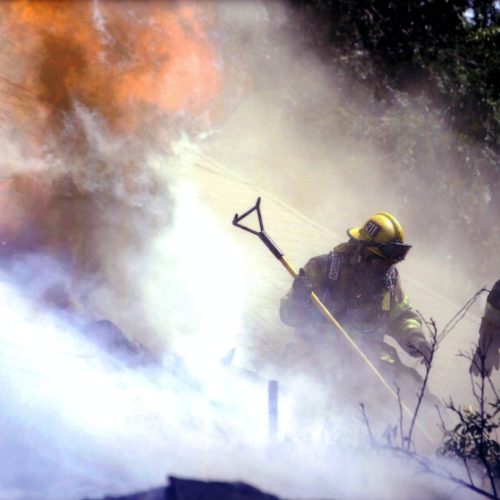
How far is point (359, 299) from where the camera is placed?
6.47 meters

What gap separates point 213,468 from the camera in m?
4.13

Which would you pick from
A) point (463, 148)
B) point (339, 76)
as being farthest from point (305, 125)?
point (463, 148)

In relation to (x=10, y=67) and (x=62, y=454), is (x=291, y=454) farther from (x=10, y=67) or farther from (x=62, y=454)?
(x=10, y=67)

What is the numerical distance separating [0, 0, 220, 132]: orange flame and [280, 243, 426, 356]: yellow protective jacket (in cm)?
221

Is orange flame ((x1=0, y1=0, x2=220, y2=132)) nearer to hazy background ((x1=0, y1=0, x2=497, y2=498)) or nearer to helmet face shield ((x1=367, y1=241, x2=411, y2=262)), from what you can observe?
hazy background ((x1=0, y1=0, x2=497, y2=498))

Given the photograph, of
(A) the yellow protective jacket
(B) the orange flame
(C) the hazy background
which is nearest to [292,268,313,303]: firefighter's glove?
(A) the yellow protective jacket

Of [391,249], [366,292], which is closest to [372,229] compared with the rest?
[391,249]

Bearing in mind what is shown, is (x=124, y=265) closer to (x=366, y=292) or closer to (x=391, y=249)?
(x=366, y=292)

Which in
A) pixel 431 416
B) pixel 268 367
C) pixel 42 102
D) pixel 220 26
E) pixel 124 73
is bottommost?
pixel 431 416

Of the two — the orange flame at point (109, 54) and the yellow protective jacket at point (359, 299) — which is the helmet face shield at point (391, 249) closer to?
the yellow protective jacket at point (359, 299)

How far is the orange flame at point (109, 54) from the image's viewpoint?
616 centimetres

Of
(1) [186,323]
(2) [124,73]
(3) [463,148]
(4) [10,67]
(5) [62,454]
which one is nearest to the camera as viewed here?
(5) [62,454]

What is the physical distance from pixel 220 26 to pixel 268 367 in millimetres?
3541

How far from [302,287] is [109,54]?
2708 mm
